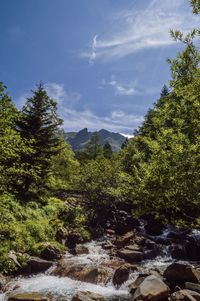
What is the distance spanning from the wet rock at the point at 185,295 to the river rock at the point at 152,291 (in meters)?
0.37

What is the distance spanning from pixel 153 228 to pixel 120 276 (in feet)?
45.0

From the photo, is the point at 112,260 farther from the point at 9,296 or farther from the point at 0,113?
the point at 0,113

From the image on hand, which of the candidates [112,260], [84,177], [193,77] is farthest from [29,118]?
[193,77]

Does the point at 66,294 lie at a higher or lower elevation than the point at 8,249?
lower

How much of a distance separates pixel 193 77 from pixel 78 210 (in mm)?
21827

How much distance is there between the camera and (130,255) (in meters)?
20.6

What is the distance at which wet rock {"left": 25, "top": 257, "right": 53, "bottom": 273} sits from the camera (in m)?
17.7

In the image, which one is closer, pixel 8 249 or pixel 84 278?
pixel 84 278

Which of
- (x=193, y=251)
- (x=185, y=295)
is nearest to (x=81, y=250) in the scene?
(x=193, y=251)

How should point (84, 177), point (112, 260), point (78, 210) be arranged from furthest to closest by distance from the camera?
point (84, 177) < point (78, 210) < point (112, 260)

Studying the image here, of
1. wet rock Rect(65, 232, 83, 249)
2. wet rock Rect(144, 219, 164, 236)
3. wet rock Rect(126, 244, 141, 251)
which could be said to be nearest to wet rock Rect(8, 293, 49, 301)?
wet rock Rect(65, 232, 83, 249)

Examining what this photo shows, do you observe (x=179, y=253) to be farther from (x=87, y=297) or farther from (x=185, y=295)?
(x=87, y=297)

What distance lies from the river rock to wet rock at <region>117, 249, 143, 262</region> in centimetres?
621

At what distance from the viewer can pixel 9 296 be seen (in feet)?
46.3
